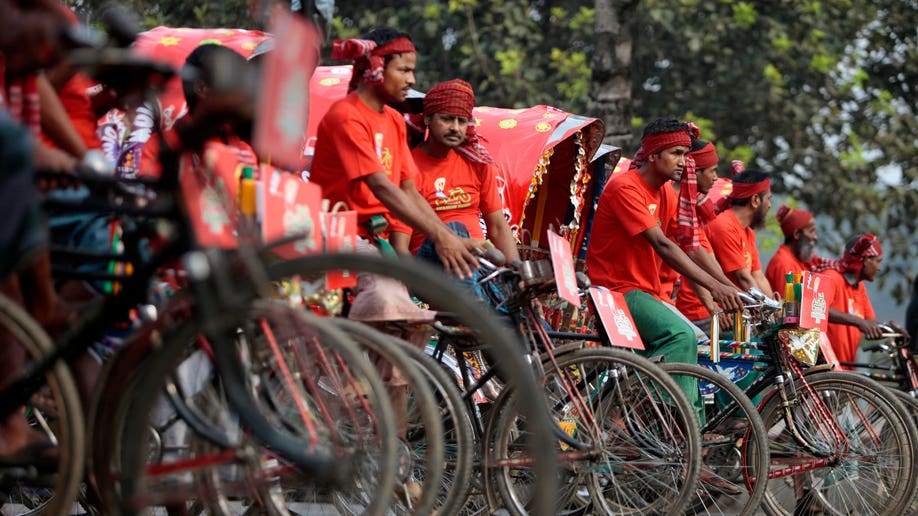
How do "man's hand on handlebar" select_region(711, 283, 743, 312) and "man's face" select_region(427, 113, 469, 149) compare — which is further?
"man's hand on handlebar" select_region(711, 283, 743, 312)

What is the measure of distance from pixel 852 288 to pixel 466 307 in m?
7.37

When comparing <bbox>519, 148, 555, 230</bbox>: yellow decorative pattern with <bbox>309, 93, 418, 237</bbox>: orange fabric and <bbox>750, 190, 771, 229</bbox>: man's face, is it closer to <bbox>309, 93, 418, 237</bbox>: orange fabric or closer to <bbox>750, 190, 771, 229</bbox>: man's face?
<bbox>750, 190, 771, 229</bbox>: man's face

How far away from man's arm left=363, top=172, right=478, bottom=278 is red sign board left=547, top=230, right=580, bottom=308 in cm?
31

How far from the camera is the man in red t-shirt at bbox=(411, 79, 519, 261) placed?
616 cm

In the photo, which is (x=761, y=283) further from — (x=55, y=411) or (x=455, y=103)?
(x=55, y=411)

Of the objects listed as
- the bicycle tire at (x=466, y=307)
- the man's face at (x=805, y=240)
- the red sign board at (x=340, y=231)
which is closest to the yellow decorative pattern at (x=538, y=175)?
the man's face at (x=805, y=240)

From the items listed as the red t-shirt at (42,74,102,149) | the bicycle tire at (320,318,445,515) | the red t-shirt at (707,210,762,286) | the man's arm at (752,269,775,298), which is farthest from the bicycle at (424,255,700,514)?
the man's arm at (752,269,775,298)

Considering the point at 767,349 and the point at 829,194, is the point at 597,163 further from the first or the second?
the point at 829,194

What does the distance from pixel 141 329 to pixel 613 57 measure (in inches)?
332

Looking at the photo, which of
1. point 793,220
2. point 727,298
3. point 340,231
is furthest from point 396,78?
point 793,220

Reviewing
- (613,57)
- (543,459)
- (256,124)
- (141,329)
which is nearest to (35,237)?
(141,329)

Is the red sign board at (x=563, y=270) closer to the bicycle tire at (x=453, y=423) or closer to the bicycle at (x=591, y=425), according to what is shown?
the bicycle at (x=591, y=425)

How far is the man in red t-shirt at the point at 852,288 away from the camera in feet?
31.0

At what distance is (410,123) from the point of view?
6.46 m
